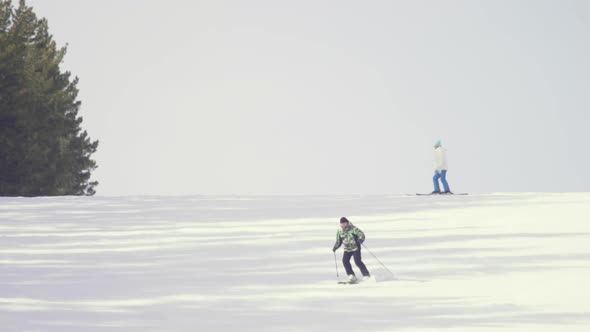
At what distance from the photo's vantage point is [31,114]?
61594 millimetres

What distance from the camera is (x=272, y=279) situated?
16.8m

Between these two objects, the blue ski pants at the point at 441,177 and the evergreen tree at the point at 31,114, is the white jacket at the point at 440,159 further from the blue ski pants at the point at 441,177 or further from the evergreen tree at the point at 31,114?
the evergreen tree at the point at 31,114

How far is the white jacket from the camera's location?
3438 centimetres

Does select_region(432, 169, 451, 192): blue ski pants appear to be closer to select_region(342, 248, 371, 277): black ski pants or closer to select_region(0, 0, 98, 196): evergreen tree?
select_region(342, 248, 371, 277): black ski pants

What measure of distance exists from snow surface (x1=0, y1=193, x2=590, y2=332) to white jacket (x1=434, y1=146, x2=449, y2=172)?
3.95 metres

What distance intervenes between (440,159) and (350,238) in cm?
1810

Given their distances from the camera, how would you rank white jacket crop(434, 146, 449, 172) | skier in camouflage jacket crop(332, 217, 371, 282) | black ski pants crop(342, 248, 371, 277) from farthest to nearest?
white jacket crop(434, 146, 449, 172) → skier in camouflage jacket crop(332, 217, 371, 282) → black ski pants crop(342, 248, 371, 277)

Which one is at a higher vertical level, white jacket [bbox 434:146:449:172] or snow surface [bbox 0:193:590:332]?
white jacket [bbox 434:146:449:172]

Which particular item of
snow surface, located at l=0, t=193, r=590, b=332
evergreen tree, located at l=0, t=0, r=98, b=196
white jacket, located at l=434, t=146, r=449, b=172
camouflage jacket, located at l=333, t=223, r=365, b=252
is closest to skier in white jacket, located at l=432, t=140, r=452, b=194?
white jacket, located at l=434, t=146, r=449, b=172

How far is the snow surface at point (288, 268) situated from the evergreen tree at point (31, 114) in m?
29.7

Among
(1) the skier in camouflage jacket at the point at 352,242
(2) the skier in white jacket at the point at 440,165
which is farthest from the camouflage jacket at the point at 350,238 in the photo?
(2) the skier in white jacket at the point at 440,165

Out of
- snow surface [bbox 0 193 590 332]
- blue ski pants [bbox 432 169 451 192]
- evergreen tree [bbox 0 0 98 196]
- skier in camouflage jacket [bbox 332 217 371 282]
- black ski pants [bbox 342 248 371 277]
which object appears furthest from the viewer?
evergreen tree [bbox 0 0 98 196]

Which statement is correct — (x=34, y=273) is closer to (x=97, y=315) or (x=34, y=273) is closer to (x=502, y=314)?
(x=97, y=315)

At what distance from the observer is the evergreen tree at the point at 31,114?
2335 inches
